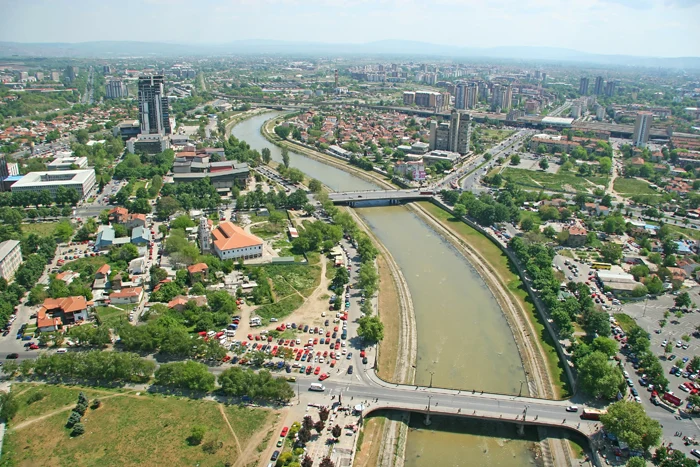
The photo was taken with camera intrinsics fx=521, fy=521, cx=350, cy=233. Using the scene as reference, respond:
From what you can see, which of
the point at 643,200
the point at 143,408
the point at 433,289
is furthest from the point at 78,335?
the point at 643,200

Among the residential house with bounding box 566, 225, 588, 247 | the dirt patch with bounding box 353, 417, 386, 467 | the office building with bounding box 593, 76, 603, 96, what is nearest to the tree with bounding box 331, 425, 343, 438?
the dirt patch with bounding box 353, 417, 386, 467

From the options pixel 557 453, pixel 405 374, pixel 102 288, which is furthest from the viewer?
pixel 102 288

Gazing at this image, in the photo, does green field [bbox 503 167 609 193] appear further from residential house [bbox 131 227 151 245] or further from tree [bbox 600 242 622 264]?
residential house [bbox 131 227 151 245]

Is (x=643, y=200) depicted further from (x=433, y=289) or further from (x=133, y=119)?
(x=133, y=119)

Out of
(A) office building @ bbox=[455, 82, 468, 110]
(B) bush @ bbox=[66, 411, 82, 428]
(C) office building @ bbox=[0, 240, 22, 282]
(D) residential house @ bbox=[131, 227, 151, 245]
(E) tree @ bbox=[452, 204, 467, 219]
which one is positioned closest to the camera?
(B) bush @ bbox=[66, 411, 82, 428]

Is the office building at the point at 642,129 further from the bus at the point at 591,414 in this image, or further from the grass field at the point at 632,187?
the bus at the point at 591,414

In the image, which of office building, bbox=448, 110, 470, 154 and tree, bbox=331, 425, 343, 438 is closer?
tree, bbox=331, 425, 343, 438

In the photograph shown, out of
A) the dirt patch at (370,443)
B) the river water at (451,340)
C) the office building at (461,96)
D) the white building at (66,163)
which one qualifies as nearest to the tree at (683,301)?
the river water at (451,340)
